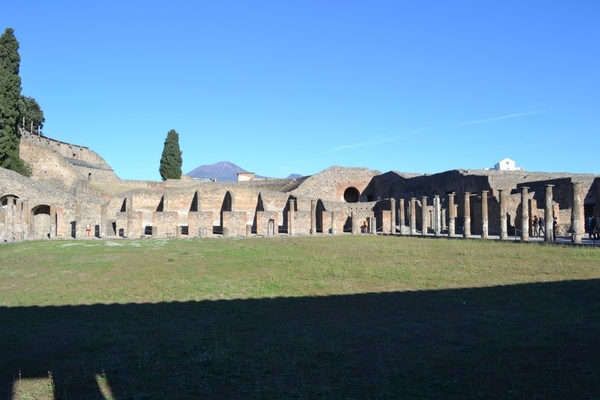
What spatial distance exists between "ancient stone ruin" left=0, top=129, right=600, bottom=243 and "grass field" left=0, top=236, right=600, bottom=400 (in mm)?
13401

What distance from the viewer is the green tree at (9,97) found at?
1416 inches

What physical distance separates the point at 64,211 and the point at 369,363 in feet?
97.2

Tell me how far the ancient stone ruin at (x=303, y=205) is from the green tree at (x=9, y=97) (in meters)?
4.00

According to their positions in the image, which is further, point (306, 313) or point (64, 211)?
point (64, 211)

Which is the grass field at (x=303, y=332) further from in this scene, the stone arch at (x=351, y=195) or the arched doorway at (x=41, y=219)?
the stone arch at (x=351, y=195)

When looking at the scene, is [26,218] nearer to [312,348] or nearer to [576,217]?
[576,217]

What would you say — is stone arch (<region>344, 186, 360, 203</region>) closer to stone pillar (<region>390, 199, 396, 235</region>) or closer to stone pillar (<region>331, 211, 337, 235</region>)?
stone pillar (<region>390, 199, 396, 235</region>)

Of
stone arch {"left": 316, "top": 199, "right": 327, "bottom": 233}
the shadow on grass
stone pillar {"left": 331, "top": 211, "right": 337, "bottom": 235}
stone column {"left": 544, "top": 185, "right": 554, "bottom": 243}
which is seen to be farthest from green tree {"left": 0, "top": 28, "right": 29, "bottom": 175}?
stone column {"left": 544, "top": 185, "right": 554, "bottom": 243}

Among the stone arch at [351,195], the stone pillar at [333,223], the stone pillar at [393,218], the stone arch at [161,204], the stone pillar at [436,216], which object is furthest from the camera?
the stone arch at [351,195]

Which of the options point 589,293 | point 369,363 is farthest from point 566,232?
point 369,363

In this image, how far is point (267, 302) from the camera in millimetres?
9094

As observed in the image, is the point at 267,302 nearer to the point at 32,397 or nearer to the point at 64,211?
the point at 32,397

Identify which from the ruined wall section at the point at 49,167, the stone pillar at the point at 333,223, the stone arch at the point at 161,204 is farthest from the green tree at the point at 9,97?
the stone pillar at the point at 333,223

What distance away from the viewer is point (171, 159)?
2176 inches
